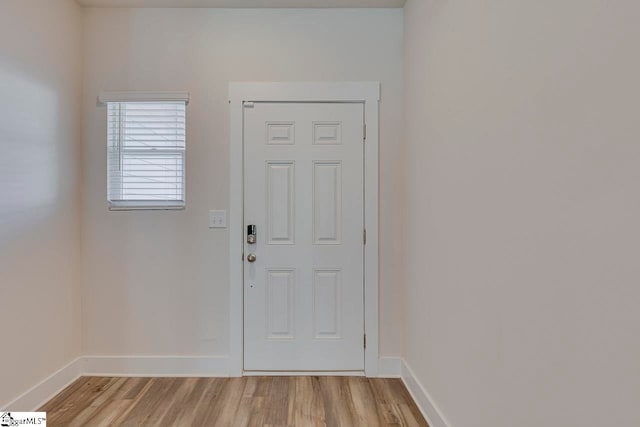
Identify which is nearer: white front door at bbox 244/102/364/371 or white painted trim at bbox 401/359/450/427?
white painted trim at bbox 401/359/450/427

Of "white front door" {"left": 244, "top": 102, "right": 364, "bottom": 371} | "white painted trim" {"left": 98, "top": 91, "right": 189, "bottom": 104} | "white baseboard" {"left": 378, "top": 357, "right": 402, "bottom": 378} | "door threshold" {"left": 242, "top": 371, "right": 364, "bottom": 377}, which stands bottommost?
"door threshold" {"left": 242, "top": 371, "right": 364, "bottom": 377}

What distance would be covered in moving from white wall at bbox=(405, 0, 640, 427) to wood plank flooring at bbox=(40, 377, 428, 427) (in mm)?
449

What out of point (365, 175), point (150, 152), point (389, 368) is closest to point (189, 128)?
point (150, 152)

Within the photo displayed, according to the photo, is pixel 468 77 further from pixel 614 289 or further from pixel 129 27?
pixel 129 27

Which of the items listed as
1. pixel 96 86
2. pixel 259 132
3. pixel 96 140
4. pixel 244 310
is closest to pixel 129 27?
pixel 96 86

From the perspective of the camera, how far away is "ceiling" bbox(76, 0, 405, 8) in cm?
265

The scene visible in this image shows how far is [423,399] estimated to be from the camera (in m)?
2.24

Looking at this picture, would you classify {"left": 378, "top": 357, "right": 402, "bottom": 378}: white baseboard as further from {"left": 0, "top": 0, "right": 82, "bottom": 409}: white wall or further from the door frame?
{"left": 0, "top": 0, "right": 82, "bottom": 409}: white wall

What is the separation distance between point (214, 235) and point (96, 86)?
4.62 feet

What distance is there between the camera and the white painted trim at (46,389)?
7.07 ft

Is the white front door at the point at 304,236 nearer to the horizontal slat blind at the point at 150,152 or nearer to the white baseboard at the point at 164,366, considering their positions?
the white baseboard at the point at 164,366

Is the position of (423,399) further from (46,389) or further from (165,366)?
(46,389)

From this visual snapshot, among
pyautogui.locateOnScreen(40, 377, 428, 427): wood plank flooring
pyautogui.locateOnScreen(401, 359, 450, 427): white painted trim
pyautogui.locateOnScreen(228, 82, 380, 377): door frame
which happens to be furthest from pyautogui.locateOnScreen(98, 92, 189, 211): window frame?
pyautogui.locateOnScreen(401, 359, 450, 427): white painted trim

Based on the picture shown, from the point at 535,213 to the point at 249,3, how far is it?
7.98 feet
